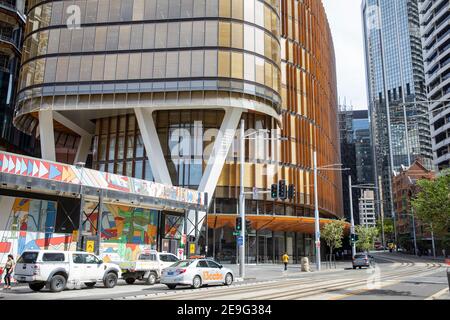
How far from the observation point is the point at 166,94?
146 feet

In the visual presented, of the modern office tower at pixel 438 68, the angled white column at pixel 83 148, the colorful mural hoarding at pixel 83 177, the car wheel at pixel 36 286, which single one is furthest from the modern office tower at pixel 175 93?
the modern office tower at pixel 438 68

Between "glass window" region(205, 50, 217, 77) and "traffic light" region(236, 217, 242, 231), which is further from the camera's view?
"glass window" region(205, 50, 217, 77)

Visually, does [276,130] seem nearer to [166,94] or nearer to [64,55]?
[166,94]

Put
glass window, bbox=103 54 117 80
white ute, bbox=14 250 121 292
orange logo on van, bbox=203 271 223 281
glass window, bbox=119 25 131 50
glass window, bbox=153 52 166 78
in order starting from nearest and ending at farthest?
white ute, bbox=14 250 121 292, orange logo on van, bbox=203 271 223 281, glass window, bbox=153 52 166 78, glass window, bbox=103 54 117 80, glass window, bbox=119 25 131 50

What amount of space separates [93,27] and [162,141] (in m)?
14.6

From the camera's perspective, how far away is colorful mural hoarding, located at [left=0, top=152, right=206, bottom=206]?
23781 millimetres

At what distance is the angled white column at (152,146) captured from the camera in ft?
151

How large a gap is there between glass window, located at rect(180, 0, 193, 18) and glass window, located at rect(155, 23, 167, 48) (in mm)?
2350

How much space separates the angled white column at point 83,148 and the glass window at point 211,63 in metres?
21.8

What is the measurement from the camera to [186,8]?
46156 mm

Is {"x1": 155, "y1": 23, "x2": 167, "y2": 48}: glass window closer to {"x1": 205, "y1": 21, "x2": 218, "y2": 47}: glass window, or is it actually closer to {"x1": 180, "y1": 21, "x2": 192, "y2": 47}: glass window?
{"x1": 180, "y1": 21, "x2": 192, "y2": 47}: glass window

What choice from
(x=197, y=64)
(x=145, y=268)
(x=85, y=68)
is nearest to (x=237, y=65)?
(x=197, y=64)

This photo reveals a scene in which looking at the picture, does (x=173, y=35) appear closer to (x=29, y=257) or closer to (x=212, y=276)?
(x=212, y=276)

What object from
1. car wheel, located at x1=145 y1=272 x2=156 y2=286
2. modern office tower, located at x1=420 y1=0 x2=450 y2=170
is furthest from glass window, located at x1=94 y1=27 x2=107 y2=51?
modern office tower, located at x1=420 y1=0 x2=450 y2=170
